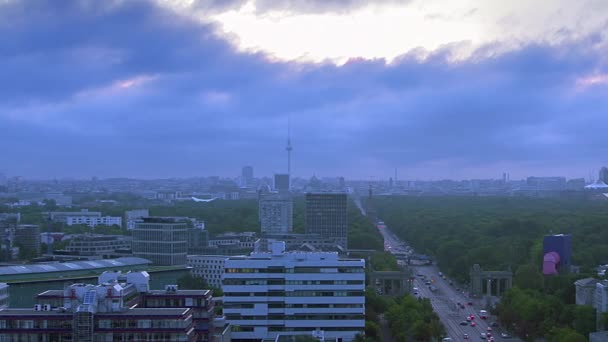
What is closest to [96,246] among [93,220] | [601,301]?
[93,220]

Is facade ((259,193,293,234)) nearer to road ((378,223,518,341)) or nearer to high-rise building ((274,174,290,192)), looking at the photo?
road ((378,223,518,341))

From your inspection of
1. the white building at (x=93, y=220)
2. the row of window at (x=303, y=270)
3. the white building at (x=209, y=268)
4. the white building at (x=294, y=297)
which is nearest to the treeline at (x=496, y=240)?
the white building at (x=209, y=268)

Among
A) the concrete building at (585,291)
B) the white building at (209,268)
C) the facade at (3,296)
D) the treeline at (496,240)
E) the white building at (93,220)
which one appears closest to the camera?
the facade at (3,296)

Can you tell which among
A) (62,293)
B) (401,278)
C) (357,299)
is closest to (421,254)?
(401,278)

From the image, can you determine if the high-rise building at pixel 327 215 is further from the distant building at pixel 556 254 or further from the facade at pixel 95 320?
the facade at pixel 95 320

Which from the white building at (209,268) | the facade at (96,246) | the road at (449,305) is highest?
the facade at (96,246)

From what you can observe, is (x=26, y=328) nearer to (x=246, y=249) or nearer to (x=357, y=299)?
(x=357, y=299)

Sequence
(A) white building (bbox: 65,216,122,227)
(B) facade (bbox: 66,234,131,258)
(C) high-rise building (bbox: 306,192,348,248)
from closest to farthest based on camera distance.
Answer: (B) facade (bbox: 66,234,131,258) → (C) high-rise building (bbox: 306,192,348,248) → (A) white building (bbox: 65,216,122,227)

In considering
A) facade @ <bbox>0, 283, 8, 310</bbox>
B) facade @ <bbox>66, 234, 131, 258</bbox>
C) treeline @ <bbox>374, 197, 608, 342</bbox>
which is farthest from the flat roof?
treeline @ <bbox>374, 197, 608, 342</bbox>

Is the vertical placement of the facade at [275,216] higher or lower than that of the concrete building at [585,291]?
higher
